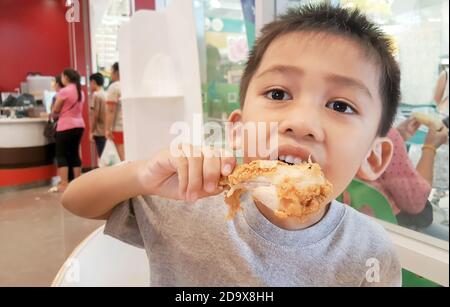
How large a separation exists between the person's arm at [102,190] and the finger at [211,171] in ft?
0.38

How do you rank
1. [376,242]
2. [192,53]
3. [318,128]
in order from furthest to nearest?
[192,53]
[376,242]
[318,128]

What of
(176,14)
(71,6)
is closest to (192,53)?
(176,14)

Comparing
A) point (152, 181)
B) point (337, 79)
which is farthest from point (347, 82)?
point (152, 181)

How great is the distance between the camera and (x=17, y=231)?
0.40 metres

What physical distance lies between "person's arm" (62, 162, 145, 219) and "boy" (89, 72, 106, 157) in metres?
0.08

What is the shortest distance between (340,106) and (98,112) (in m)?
0.33

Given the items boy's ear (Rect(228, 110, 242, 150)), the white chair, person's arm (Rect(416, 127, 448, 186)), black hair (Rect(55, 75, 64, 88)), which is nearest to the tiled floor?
the white chair

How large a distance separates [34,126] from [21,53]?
0.29ft

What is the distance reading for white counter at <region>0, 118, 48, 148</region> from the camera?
0.38 metres

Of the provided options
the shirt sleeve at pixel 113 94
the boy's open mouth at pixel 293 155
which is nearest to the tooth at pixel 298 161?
the boy's open mouth at pixel 293 155

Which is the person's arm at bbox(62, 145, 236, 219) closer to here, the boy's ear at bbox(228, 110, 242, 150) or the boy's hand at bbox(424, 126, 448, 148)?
the boy's ear at bbox(228, 110, 242, 150)

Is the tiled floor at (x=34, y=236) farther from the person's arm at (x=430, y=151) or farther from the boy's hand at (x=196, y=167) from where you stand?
the person's arm at (x=430, y=151)
